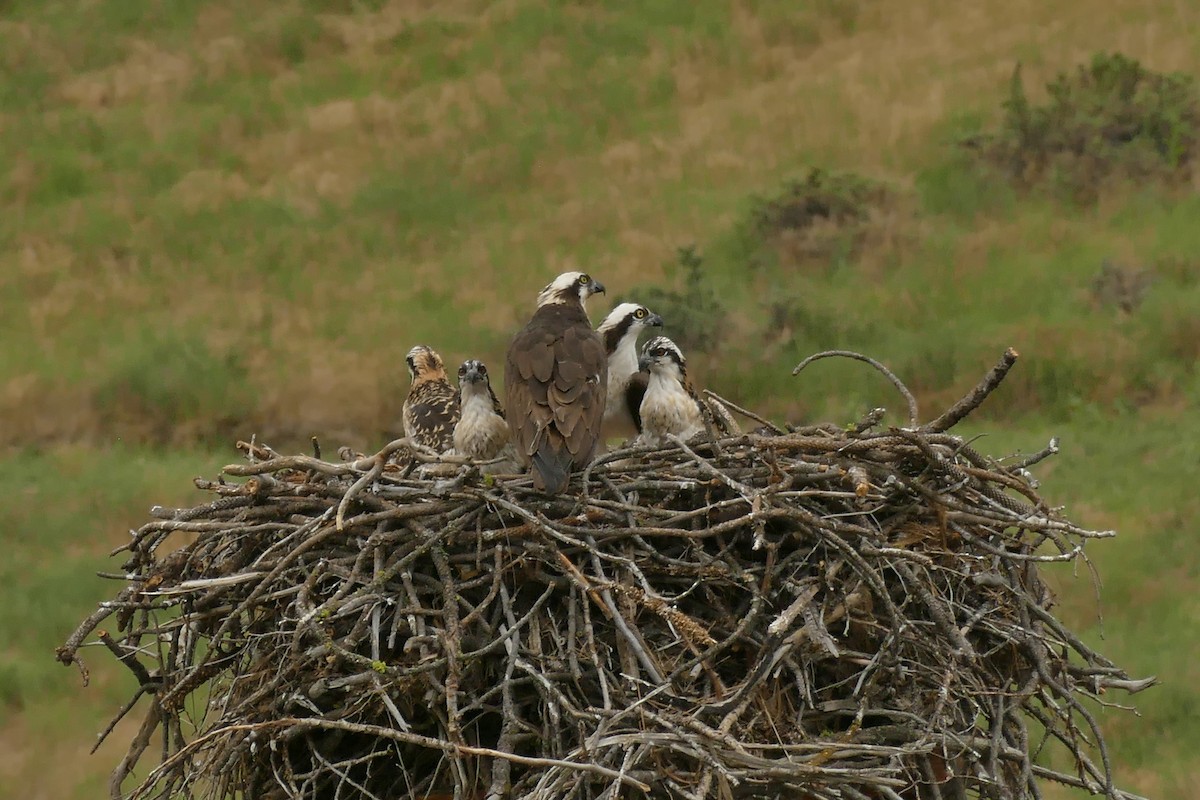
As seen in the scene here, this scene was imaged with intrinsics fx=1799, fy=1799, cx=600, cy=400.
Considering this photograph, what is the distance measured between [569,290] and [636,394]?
675mm

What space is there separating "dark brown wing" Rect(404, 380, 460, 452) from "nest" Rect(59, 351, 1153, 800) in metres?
1.37

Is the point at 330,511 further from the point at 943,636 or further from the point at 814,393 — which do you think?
the point at 814,393

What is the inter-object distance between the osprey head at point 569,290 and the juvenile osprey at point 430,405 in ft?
2.01

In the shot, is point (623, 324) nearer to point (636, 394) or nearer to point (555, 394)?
point (636, 394)

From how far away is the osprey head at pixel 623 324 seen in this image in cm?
781

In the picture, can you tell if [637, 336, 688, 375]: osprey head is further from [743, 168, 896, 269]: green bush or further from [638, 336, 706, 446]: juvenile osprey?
[743, 168, 896, 269]: green bush

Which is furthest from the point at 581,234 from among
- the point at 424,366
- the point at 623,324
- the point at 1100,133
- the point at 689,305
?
the point at 623,324

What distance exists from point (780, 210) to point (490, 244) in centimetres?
311

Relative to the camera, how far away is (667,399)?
6.92 m

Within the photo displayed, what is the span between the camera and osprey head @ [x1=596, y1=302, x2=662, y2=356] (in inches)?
307

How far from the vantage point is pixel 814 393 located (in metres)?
15.6

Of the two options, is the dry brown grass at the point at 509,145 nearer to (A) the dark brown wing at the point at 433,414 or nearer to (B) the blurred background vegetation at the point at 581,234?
(B) the blurred background vegetation at the point at 581,234

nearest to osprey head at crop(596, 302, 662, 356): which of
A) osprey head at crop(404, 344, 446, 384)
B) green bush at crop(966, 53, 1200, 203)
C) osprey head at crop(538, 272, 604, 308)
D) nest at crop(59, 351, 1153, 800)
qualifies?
osprey head at crop(538, 272, 604, 308)

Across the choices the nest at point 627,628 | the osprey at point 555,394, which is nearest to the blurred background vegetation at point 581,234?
the nest at point 627,628
